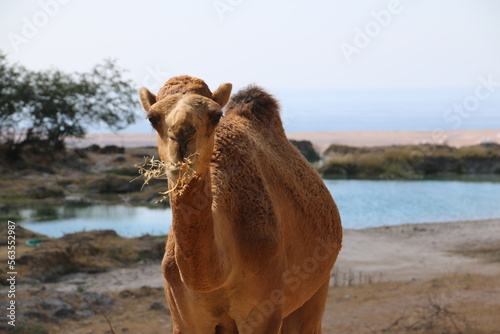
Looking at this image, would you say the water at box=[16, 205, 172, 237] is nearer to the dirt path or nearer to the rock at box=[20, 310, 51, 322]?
the dirt path

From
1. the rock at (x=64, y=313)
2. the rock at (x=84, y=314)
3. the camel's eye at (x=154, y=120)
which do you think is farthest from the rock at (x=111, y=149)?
the camel's eye at (x=154, y=120)

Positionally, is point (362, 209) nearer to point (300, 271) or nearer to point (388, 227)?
point (388, 227)

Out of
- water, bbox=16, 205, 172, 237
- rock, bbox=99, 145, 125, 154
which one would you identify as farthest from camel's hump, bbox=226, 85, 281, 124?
rock, bbox=99, 145, 125, 154

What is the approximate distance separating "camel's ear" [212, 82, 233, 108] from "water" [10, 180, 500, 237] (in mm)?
13436

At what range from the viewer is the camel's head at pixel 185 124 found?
10.1ft

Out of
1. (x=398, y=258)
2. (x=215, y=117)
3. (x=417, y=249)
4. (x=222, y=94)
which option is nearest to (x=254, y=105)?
(x=222, y=94)

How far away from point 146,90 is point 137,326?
6.47 m

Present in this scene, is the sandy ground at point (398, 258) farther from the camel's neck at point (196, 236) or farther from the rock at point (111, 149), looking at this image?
the rock at point (111, 149)

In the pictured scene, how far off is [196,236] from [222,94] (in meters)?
0.86

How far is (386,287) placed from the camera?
12039 millimetres

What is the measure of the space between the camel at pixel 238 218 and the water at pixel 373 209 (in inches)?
453

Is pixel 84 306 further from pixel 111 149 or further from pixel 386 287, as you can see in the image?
pixel 111 149

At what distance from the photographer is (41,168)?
26047mm

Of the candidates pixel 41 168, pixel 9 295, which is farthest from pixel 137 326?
pixel 41 168
